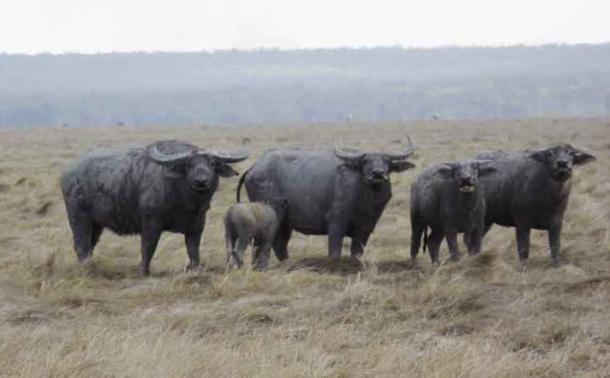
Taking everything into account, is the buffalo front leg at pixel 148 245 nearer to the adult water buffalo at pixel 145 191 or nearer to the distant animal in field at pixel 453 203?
the adult water buffalo at pixel 145 191

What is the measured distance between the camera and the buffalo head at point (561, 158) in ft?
40.2

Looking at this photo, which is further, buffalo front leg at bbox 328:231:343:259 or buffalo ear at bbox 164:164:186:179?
buffalo front leg at bbox 328:231:343:259

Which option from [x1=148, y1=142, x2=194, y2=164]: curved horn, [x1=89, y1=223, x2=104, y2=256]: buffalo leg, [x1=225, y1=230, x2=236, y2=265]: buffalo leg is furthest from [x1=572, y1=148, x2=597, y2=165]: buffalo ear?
[x1=89, y1=223, x2=104, y2=256]: buffalo leg

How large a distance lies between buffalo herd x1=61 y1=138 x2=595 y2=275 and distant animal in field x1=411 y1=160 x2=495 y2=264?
0.04 ft

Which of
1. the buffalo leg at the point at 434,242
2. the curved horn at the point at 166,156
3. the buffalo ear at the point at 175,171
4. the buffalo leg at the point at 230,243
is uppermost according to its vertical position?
the curved horn at the point at 166,156

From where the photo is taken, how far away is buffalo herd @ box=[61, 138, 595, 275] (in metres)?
11.6

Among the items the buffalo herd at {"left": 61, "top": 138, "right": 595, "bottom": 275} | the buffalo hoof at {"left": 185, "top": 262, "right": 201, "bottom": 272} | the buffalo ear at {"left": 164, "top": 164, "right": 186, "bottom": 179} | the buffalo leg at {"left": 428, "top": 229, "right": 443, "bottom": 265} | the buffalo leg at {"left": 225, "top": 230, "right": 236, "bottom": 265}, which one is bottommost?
the buffalo leg at {"left": 428, "top": 229, "right": 443, "bottom": 265}

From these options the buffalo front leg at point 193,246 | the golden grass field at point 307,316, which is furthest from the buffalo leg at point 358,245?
the buffalo front leg at point 193,246

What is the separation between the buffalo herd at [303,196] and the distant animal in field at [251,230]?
0.05ft

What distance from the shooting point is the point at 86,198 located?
40.8 ft

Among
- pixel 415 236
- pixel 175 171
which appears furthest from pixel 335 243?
pixel 175 171

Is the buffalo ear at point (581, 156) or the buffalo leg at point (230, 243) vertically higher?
the buffalo ear at point (581, 156)

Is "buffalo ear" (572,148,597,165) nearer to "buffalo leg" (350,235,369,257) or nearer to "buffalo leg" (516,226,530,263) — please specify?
"buffalo leg" (516,226,530,263)

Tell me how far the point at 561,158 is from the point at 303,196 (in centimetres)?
324
